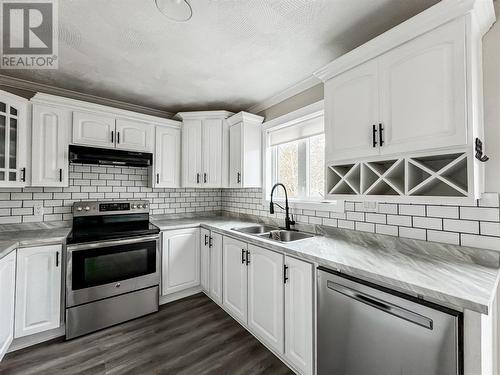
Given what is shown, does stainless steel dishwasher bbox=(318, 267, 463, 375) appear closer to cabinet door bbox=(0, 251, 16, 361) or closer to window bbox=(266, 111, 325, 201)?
window bbox=(266, 111, 325, 201)

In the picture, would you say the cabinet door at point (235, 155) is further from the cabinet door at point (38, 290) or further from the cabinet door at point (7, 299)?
the cabinet door at point (7, 299)

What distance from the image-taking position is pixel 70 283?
2.07 meters

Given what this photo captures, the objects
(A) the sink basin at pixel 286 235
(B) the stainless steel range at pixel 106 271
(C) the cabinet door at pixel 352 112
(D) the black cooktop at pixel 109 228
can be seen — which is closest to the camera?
(C) the cabinet door at pixel 352 112

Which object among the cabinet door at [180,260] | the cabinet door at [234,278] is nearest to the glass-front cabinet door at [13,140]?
the cabinet door at [180,260]

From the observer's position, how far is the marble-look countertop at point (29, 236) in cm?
181

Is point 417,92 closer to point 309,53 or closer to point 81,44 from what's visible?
point 309,53

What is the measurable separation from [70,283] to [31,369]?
62cm

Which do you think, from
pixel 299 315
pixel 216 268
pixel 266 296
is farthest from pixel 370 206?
pixel 216 268

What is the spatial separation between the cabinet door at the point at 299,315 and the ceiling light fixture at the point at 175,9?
1.81 meters

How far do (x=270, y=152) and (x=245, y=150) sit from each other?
0.34 metres

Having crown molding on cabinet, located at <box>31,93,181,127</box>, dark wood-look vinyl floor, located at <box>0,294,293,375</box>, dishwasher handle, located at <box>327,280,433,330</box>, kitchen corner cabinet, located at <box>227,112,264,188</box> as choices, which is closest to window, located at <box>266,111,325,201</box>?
kitchen corner cabinet, located at <box>227,112,264,188</box>

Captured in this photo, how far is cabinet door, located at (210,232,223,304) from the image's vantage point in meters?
2.54

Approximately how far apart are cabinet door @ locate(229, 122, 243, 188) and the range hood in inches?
41.1

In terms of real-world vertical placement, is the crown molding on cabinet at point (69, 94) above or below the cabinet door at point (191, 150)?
above
